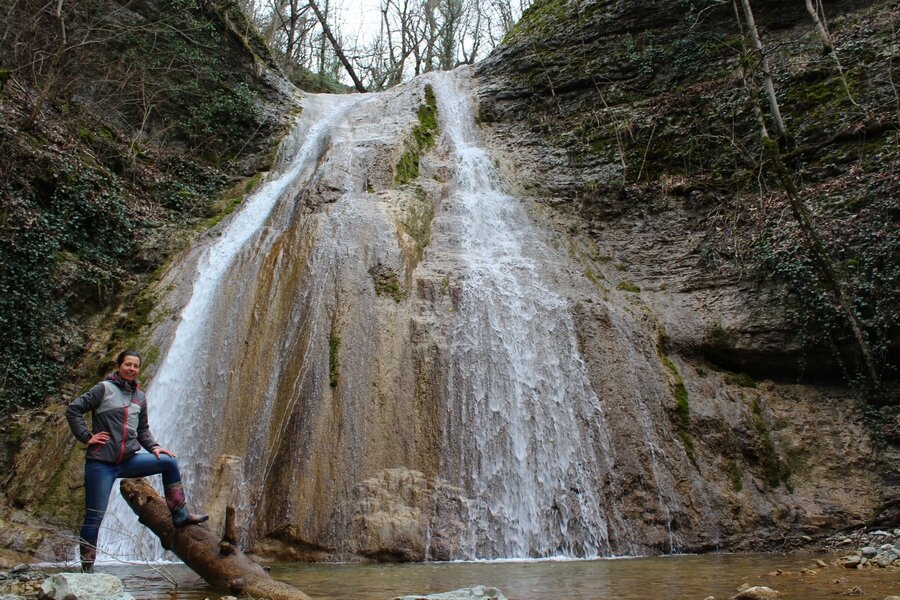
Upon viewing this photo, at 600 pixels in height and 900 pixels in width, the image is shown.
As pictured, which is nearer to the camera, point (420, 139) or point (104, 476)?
point (104, 476)

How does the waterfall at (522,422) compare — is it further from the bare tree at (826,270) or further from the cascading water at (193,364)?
the bare tree at (826,270)

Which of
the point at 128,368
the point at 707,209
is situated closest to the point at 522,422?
the point at 128,368

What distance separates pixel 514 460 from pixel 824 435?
14.0ft

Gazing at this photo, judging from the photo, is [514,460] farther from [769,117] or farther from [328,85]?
[328,85]

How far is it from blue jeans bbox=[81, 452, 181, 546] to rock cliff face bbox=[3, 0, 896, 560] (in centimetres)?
214

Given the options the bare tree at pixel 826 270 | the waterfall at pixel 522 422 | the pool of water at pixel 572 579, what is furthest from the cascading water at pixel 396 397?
the bare tree at pixel 826 270

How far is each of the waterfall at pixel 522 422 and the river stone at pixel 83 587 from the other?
3.54m

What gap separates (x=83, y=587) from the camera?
11.8ft

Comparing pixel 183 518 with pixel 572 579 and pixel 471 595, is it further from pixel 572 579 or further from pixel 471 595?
pixel 572 579

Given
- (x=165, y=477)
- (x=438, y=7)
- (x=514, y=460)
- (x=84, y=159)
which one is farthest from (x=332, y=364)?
(x=438, y=7)

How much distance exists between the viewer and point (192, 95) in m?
14.9

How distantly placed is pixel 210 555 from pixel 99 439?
132cm

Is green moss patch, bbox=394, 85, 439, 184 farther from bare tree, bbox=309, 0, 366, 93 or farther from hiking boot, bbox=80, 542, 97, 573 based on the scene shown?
bare tree, bbox=309, 0, 366, 93

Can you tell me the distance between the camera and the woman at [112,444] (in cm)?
438
